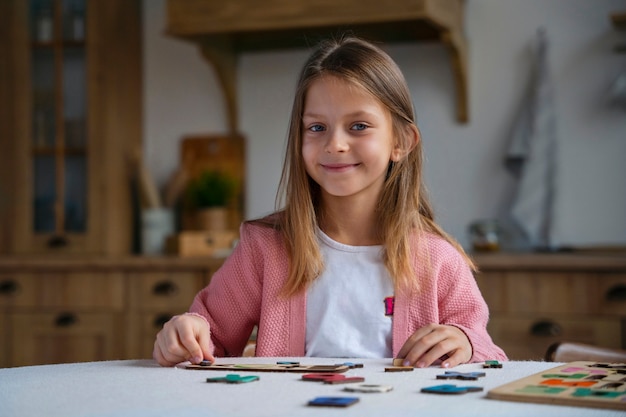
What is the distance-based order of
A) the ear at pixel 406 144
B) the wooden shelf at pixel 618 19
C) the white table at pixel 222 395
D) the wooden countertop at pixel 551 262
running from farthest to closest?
1. the wooden shelf at pixel 618 19
2. the wooden countertop at pixel 551 262
3. the ear at pixel 406 144
4. the white table at pixel 222 395

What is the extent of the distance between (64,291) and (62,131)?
64 cm

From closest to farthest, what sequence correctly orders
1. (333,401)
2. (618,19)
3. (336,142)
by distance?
(333,401) < (336,142) < (618,19)

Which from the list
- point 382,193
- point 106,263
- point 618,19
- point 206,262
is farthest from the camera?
point 106,263

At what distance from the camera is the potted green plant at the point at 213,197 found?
11.6 feet

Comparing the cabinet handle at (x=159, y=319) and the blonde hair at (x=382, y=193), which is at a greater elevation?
the blonde hair at (x=382, y=193)

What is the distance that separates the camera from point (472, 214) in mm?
3348

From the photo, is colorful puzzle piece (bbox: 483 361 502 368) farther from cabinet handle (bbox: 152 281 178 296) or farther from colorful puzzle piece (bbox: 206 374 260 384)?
cabinet handle (bbox: 152 281 178 296)

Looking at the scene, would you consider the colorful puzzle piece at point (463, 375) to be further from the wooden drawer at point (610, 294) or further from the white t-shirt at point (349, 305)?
the wooden drawer at point (610, 294)

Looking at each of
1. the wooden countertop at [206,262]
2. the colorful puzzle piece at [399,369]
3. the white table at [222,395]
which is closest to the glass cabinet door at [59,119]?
the wooden countertop at [206,262]

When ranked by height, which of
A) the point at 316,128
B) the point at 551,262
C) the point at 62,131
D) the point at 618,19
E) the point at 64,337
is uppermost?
the point at 618,19

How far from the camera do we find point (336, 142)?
154cm

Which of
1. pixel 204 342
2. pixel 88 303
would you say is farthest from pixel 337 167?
pixel 88 303

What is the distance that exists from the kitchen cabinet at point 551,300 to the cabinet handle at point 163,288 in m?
1.02

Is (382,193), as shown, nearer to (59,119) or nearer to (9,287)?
(9,287)
